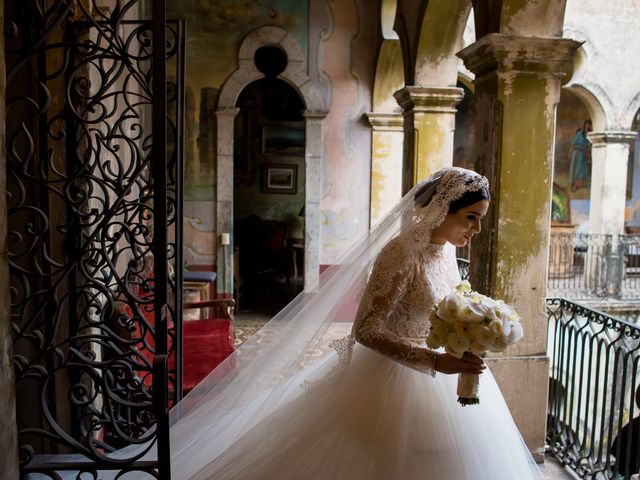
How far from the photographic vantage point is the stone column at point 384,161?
792 centimetres

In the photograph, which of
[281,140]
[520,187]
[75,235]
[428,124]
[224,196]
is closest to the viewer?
[75,235]

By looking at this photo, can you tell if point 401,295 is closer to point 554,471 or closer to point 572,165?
point 554,471

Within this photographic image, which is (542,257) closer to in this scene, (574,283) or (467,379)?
(467,379)

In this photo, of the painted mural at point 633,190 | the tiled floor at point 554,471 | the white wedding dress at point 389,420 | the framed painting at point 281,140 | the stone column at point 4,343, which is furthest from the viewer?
the painted mural at point 633,190

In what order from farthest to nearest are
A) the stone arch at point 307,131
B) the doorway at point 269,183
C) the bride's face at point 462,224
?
the doorway at point 269,183, the stone arch at point 307,131, the bride's face at point 462,224

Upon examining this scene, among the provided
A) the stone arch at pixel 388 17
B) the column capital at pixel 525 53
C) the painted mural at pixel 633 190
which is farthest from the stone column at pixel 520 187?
the painted mural at pixel 633 190

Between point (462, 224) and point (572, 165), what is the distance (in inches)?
528

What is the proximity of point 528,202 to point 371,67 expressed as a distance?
4.83m

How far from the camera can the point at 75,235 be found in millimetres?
2625

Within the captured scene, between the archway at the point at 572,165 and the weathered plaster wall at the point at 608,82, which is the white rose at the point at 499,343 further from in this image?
the archway at the point at 572,165

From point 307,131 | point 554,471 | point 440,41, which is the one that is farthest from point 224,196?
point 554,471

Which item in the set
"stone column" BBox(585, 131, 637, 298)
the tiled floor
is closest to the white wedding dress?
the tiled floor

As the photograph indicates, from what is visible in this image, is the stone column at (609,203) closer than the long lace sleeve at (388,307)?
No

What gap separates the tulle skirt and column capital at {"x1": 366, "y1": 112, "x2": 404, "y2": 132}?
5833mm
